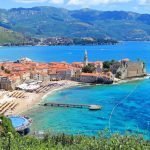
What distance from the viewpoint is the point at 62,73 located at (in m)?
69.4

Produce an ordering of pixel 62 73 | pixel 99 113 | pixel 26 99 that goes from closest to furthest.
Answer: pixel 99 113 < pixel 26 99 < pixel 62 73

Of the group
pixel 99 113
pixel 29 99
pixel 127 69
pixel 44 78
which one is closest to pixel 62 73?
pixel 44 78

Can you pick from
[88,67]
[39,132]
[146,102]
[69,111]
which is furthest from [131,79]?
[39,132]

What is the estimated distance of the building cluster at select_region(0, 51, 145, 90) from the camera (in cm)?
6193

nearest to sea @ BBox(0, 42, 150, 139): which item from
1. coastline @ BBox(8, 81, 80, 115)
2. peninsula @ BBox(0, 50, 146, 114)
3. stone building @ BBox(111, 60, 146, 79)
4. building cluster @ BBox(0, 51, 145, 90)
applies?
coastline @ BBox(8, 81, 80, 115)

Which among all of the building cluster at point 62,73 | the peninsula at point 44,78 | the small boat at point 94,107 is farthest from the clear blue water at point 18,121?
the building cluster at point 62,73

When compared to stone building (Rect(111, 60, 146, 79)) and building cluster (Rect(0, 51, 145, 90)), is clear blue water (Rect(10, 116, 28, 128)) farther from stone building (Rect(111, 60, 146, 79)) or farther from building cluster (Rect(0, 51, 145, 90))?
stone building (Rect(111, 60, 146, 79))

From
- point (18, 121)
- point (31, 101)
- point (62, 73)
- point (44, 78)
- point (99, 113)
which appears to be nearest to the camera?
point (18, 121)

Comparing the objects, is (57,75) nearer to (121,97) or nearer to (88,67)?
(88,67)

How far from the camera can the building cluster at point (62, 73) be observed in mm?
61931

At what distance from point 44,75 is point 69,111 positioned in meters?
22.1

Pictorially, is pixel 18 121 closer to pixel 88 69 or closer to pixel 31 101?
pixel 31 101

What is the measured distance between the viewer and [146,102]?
167 feet

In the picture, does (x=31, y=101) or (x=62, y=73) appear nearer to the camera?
(x=31, y=101)
